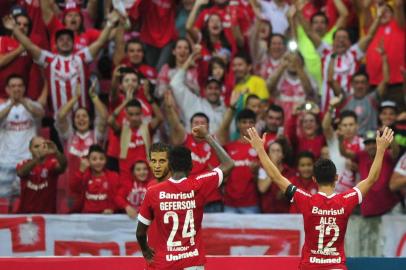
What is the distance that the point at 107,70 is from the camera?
1625 centimetres

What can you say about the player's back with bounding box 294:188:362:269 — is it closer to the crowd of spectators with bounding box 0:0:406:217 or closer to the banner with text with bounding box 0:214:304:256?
the crowd of spectators with bounding box 0:0:406:217

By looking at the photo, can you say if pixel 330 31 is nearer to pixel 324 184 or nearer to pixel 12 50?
pixel 12 50

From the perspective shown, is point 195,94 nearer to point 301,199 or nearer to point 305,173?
point 305,173

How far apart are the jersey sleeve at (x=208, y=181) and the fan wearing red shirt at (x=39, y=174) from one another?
454 cm

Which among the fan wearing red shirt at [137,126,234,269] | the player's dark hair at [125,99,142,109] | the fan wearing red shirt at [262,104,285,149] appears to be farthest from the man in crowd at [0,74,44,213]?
the fan wearing red shirt at [137,126,234,269]

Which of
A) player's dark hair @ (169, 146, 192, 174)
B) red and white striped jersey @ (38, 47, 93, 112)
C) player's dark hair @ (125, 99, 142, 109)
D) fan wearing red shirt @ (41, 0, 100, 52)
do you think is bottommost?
player's dark hair @ (169, 146, 192, 174)

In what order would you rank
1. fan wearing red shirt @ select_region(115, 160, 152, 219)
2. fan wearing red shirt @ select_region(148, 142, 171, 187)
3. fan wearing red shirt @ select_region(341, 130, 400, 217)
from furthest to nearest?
fan wearing red shirt @ select_region(115, 160, 152, 219) < fan wearing red shirt @ select_region(341, 130, 400, 217) < fan wearing red shirt @ select_region(148, 142, 171, 187)

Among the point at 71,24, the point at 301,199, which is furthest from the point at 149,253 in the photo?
the point at 71,24

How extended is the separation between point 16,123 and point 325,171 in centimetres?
639

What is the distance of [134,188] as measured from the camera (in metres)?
14.2

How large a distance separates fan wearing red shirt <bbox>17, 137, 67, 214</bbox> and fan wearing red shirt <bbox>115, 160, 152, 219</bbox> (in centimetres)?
92

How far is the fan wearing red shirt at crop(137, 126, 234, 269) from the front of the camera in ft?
32.5

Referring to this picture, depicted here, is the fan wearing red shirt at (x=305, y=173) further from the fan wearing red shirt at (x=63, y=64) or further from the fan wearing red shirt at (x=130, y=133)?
the fan wearing red shirt at (x=63, y=64)

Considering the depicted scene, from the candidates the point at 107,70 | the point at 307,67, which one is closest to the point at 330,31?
the point at 307,67
